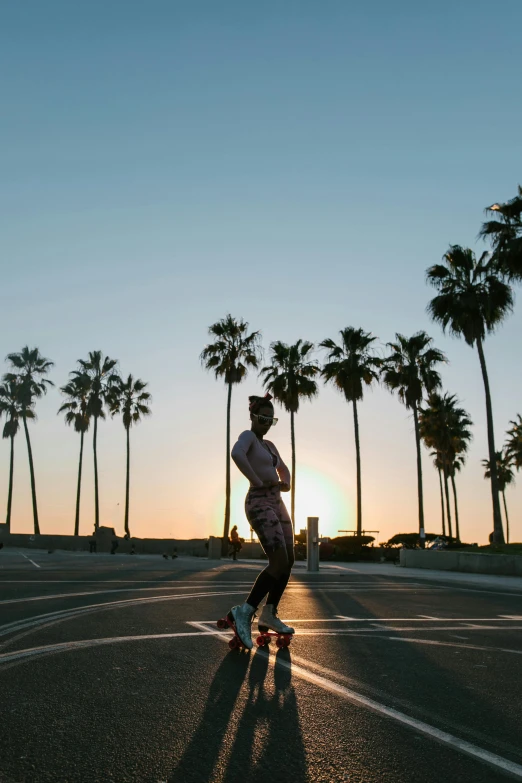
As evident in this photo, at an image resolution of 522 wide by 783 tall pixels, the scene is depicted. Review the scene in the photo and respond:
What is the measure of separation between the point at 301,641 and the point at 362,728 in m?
3.01

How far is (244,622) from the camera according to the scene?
230 inches

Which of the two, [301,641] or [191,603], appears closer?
[301,641]

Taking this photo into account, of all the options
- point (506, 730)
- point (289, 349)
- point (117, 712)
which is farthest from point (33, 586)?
point (289, 349)

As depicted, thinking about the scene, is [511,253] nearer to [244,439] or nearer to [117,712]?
[244,439]

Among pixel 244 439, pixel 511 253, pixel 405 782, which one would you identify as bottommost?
pixel 405 782

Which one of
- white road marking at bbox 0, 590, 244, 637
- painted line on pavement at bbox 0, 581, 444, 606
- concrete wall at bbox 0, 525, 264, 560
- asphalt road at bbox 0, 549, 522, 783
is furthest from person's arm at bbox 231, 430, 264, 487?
concrete wall at bbox 0, 525, 264, 560

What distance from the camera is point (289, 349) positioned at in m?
54.2

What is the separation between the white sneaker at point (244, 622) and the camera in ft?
19.0

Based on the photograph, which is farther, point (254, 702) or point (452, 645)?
point (452, 645)

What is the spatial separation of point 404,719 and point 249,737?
33.4 inches

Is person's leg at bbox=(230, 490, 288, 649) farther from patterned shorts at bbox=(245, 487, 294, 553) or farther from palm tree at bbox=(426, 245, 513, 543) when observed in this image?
palm tree at bbox=(426, 245, 513, 543)

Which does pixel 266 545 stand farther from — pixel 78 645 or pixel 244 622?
pixel 78 645

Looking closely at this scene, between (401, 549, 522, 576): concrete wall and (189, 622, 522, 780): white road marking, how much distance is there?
18.8 m

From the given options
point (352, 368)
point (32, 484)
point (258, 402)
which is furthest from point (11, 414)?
point (258, 402)
